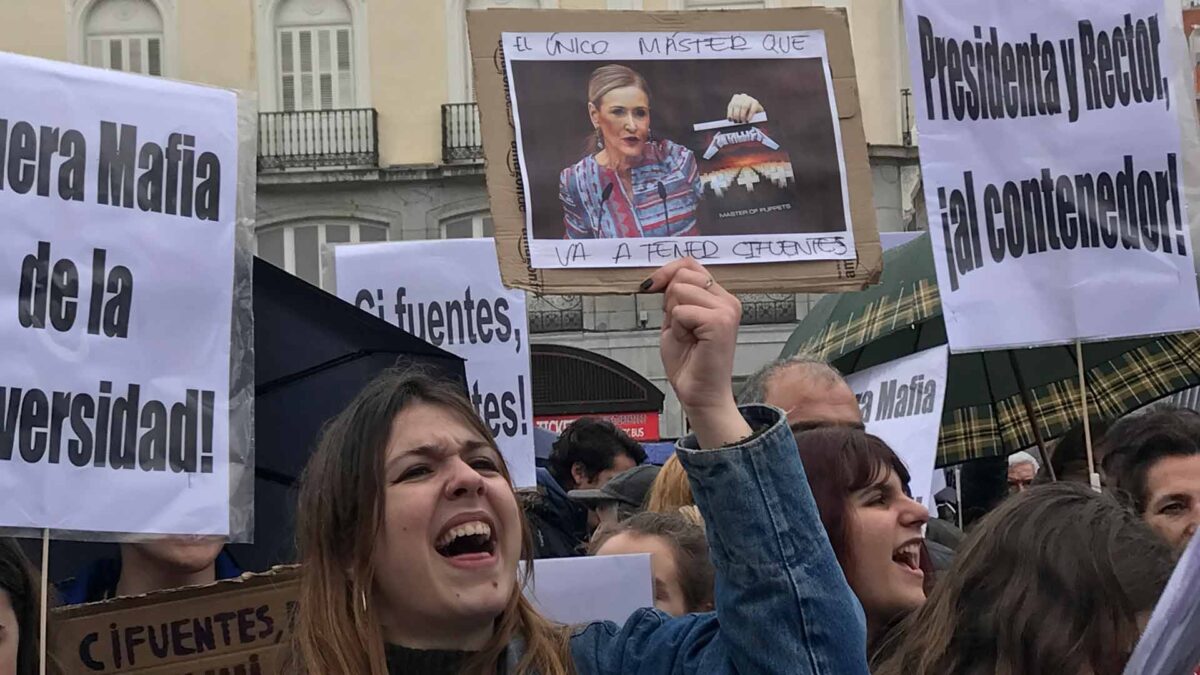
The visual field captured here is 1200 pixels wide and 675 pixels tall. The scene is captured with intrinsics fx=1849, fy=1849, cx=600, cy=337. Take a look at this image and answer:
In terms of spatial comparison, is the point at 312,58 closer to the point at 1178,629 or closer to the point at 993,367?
the point at 993,367

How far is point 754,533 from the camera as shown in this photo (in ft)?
7.23

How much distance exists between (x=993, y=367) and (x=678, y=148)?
3248mm

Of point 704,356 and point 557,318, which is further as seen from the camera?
point 557,318

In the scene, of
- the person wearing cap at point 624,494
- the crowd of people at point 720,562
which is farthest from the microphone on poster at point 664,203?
the person wearing cap at point 624,494

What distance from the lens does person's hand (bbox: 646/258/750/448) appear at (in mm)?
2268

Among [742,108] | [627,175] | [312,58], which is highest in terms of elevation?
[312,58]

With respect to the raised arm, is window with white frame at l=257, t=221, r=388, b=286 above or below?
above

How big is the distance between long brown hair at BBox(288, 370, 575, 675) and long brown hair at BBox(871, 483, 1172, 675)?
0.61 m

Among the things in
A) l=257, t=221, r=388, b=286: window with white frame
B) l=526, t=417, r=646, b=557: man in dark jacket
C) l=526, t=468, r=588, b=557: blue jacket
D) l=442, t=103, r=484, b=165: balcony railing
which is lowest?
l=526, t=468, r=588, b=557: blue jacket

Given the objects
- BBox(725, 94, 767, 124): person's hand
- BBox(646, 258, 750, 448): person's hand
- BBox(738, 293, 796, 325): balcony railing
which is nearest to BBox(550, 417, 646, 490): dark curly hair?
BBox(725, 94, 767, 124): person's hand

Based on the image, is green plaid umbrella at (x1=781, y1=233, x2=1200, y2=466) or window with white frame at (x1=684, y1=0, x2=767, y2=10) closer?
green plaid umbrella at (x1=781, y1=233, x2=1200, y2=466)

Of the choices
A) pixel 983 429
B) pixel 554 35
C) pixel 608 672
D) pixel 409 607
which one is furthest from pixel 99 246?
pixel 983 429

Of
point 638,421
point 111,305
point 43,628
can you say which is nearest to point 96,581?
point 111,305

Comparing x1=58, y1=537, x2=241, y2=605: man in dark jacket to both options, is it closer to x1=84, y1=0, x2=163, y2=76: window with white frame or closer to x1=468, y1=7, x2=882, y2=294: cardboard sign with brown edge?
x1=468, y1=7, x2=882, y2=294: cardboard sign with brown edge
